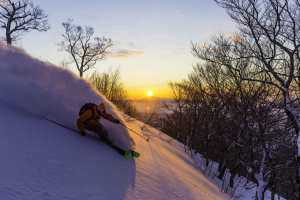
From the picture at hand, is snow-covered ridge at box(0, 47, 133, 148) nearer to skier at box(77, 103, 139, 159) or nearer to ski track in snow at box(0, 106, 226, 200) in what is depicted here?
skier at box(77, 103, 139, 159)

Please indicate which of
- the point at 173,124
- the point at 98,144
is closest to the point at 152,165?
the point at 98,144

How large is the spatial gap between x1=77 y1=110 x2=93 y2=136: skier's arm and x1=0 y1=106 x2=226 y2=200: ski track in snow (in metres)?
0.31

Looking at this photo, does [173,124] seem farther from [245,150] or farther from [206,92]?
[245,150]

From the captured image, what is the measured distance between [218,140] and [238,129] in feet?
15.1

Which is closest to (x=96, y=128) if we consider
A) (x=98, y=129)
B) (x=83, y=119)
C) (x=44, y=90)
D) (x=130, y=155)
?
(x=98, y=129)

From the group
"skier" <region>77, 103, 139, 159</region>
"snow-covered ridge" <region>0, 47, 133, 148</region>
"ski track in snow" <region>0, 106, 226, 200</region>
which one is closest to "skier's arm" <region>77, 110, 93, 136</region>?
"skier" <region>77, 103, 139, 159</region>

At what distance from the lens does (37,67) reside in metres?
11.0

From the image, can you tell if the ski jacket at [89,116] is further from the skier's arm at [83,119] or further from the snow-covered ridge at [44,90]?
the snow-covered ridge at [44,90]

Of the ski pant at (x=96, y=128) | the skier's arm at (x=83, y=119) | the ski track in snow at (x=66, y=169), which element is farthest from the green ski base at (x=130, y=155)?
the skier's arm at (x=83, y=119)

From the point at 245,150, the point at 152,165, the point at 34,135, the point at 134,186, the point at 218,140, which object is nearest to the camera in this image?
the point at 134,186

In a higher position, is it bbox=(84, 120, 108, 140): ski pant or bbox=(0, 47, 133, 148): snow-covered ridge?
bbox=(0, 47, 133, 148): snow-covered ridge

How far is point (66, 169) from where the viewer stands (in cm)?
705

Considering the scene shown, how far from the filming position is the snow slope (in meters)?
6.15

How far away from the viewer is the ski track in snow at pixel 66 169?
6.00 m
